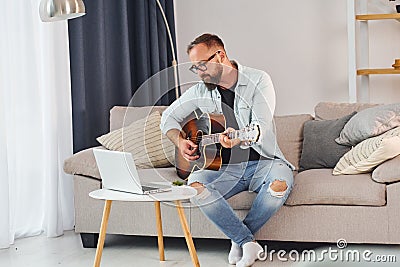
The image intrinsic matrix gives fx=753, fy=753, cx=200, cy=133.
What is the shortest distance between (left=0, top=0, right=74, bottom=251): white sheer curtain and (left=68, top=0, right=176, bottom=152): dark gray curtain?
0.08 meters

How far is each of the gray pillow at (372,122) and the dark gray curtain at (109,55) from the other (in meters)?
1.66

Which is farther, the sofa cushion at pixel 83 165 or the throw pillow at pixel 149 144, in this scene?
the sofa cushion at pixel 83 165

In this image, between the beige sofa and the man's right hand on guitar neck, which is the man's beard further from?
the beige sofa

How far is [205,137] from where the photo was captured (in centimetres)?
286

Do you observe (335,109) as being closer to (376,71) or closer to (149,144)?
(376,71)

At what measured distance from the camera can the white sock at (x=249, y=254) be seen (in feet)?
11.0

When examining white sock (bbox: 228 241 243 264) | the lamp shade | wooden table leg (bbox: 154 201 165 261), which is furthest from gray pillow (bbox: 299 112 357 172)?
the lamp shade

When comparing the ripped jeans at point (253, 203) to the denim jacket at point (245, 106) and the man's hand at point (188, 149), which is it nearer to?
the denim jacket at point (245, 106)

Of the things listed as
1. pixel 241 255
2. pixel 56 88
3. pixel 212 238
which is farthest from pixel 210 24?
pixel 241 255

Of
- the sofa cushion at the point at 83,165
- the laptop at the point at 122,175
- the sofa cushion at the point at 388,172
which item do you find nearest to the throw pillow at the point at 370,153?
the sofa cushion at the point at 388,172

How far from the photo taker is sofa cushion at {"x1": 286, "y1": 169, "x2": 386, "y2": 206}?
344 centimetres

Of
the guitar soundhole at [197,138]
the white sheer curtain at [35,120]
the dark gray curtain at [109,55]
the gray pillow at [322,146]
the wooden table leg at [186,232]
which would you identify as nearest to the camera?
the guitar soundhole at [197,138]

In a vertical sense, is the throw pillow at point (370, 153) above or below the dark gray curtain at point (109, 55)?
below

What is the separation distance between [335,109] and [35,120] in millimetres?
1718
